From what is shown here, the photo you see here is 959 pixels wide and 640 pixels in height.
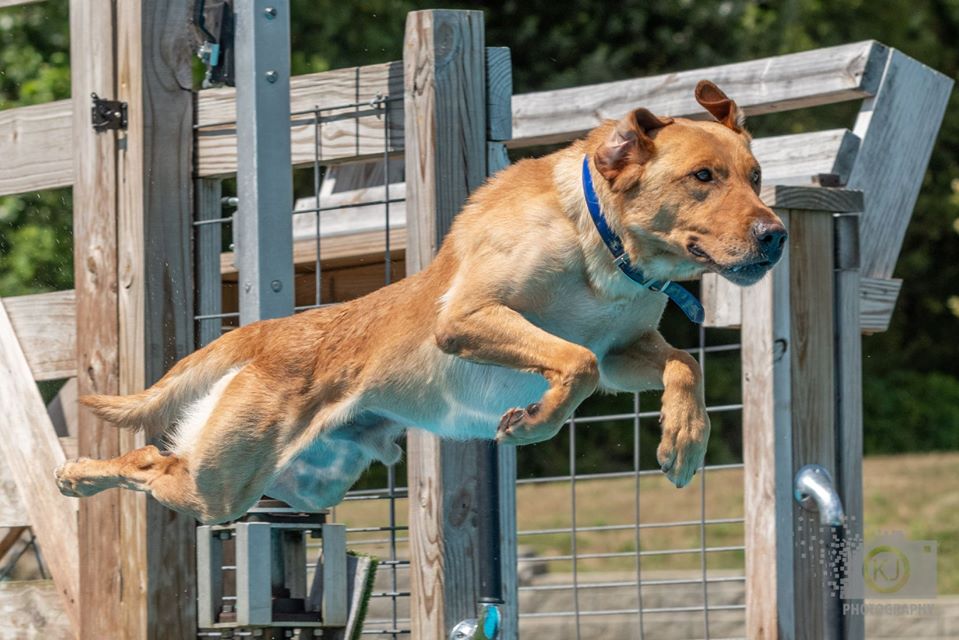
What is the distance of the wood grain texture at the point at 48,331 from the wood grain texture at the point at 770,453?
6.66ft

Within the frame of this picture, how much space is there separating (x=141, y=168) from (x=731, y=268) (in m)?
1.96

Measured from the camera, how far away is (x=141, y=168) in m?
4.46

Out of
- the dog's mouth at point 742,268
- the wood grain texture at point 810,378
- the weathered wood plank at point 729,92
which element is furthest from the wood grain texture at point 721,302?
the dog's mouth at point 742,268

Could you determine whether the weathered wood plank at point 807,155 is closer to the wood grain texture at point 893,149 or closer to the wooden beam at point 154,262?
the wood grain texture at point 893,149

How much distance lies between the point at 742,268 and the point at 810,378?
1.16 meters

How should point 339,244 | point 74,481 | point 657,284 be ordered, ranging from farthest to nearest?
point 339,244, point 74,481, point 657,284

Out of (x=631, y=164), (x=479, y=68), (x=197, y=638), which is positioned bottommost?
(x=197, y=638)

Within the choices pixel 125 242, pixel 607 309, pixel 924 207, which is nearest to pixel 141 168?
pixel 125 242

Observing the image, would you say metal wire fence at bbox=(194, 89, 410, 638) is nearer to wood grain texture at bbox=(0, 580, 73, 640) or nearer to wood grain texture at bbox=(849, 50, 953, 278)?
wood grain texture at bbox=(0, 580, 73, 640)

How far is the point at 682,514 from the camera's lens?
47.5ft

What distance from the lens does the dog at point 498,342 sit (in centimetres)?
334

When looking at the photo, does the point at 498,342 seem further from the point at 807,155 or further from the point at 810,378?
the point at 807,155

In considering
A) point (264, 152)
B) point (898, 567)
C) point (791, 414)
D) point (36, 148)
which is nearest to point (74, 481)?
point (264, 152)

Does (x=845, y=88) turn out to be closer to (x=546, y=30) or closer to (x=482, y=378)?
(x=482, y=378)
